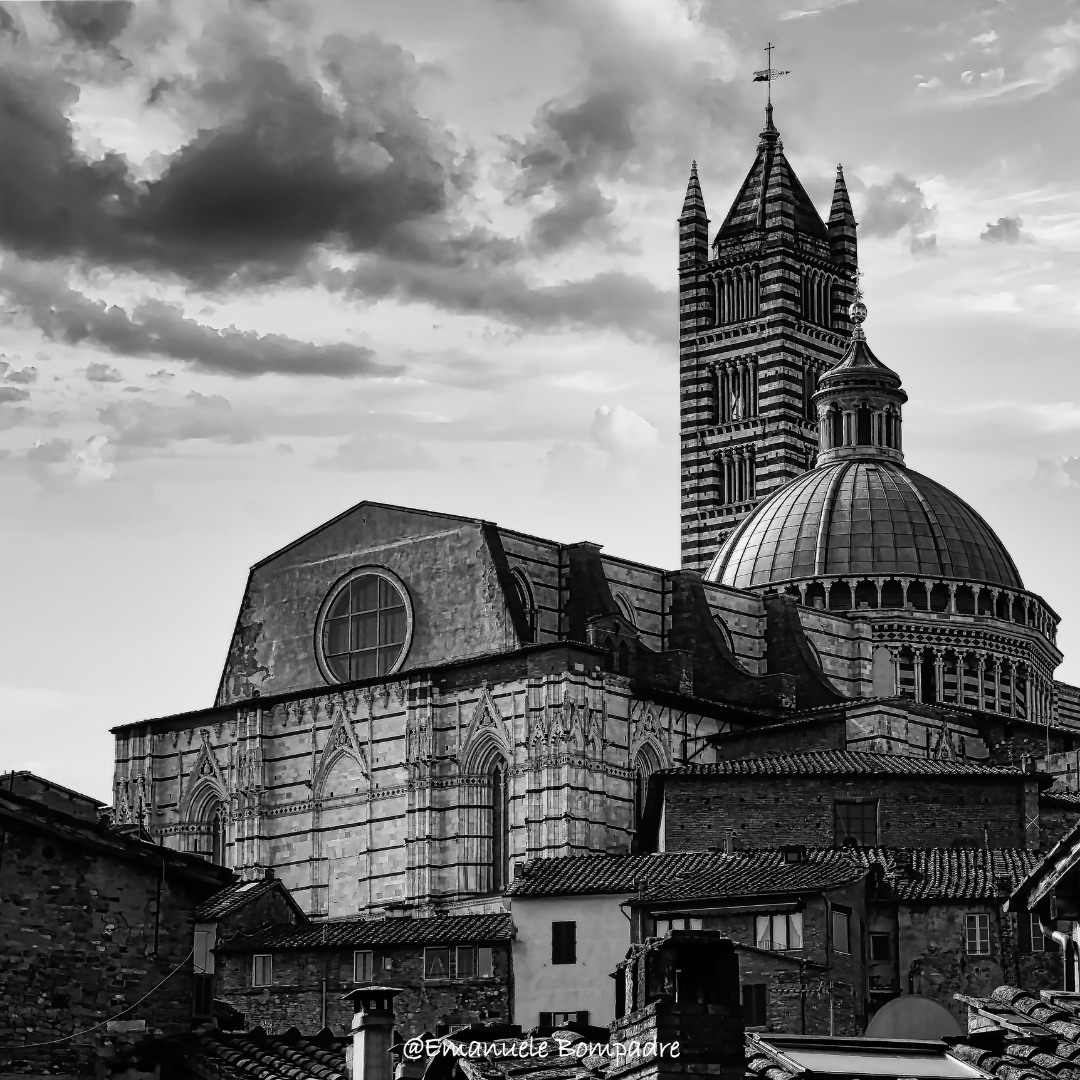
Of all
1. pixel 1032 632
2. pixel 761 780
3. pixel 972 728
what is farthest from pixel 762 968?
pixel 1032 632

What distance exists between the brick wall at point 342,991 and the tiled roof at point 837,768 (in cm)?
761

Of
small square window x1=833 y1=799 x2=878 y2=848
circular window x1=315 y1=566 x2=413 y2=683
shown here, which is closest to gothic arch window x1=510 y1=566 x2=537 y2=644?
circular window x1=315 y1=566 x2=413 y2=683

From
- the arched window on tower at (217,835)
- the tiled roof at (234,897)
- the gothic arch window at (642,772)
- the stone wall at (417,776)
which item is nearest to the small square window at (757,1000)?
the tiled roof at (234,897)

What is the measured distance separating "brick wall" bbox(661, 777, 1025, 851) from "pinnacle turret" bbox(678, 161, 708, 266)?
52528 millimetres

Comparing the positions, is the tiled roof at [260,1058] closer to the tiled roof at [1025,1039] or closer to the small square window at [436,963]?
the tiled roof at [1025,1039]

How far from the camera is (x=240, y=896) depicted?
54.0 meters

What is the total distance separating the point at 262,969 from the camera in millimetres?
50875

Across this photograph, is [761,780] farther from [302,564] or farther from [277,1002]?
[302,564]

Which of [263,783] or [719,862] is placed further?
[263,783]

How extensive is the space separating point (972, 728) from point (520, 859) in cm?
1269

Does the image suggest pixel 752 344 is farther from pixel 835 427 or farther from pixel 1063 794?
pixel 1063 794

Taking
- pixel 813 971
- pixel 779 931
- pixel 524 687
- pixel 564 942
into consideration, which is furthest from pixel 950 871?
pixel 524 687

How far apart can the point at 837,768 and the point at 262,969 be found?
11.4m

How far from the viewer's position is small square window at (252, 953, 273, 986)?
5072 centimetres
